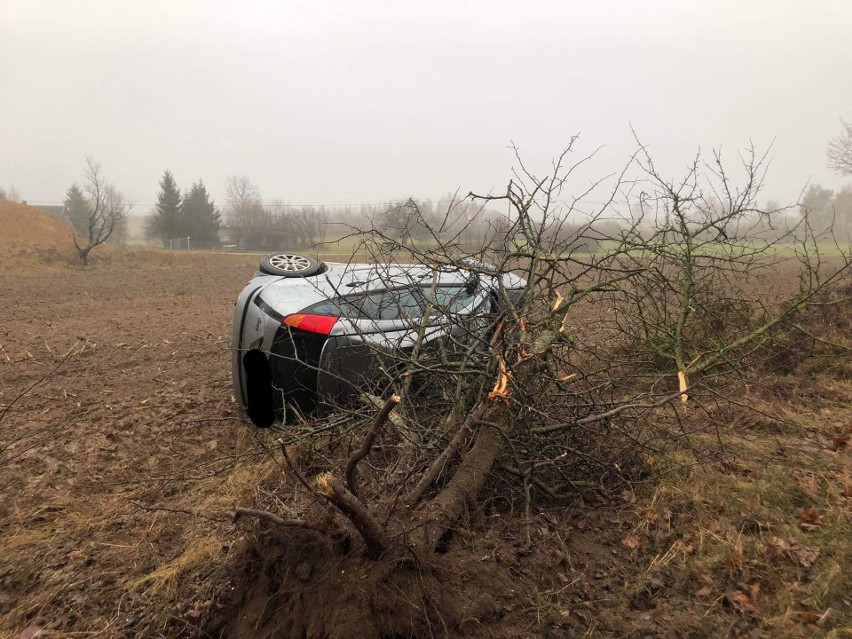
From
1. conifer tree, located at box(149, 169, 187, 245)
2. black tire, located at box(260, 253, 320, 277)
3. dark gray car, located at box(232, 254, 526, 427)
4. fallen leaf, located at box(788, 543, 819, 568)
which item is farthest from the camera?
conifer tree, located at box(149, 169, 187, 245)

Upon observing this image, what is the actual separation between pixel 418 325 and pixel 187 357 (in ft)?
15.2

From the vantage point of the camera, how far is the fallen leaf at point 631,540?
275 cm

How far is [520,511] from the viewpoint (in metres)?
3.04

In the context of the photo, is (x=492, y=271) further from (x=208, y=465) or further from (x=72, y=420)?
(x=72, y=420)

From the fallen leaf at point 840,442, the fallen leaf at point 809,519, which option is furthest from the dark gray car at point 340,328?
the fallen leaf at point 840,442

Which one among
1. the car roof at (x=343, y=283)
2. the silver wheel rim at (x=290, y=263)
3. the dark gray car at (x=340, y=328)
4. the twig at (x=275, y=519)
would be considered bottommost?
the twig at (x=275, y=519)

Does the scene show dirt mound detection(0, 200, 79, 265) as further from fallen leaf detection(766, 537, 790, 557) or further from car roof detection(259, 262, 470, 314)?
fallen leaf detection(766, 537, 790, 557)

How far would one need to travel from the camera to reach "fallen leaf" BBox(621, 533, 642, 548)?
2.75 meters

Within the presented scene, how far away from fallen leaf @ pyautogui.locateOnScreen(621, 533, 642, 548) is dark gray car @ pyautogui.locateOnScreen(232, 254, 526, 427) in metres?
1.43

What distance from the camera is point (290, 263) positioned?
540 cm

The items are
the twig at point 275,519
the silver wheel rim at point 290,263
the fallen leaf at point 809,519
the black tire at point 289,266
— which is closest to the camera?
the twig at point 275,519

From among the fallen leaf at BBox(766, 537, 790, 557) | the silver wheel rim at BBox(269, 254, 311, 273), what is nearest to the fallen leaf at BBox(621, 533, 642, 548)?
the fallen leaf at BBox(766, 537, 790, 557)

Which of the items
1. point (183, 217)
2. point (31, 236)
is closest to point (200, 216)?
point (183, 217)

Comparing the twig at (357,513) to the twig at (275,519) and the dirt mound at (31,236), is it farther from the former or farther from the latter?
the dirt mound at (31,236)
